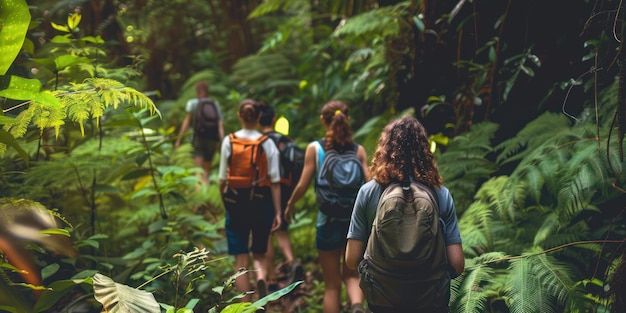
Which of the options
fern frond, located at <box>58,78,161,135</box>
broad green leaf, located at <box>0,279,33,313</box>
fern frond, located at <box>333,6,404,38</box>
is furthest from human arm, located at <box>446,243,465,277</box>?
fern frond, located at <box>333,6,404,38</box>

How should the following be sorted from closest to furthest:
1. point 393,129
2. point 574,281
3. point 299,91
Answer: point 393,129 → point 574,281 → point 299,91

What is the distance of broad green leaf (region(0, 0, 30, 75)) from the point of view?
2.68 metres

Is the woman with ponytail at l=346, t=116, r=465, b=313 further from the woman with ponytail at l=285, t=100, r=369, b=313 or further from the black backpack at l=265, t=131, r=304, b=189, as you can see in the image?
the black backpack at l=265, t=131, r=304, b=189

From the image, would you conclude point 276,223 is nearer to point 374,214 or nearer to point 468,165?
point 468,165

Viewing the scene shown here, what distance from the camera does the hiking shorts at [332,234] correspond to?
429cm

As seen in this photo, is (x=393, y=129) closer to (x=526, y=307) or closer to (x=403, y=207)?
(x=403, y=207)

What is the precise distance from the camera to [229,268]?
19.3 ft

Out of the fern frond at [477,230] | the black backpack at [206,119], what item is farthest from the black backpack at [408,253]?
the black backpack at [206,119]

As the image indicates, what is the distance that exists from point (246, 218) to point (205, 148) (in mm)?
4122

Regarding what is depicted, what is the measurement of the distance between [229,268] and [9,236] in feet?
11.4

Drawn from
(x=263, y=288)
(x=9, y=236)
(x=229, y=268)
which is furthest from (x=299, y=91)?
(x=9, y=236)

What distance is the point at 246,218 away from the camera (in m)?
5.00

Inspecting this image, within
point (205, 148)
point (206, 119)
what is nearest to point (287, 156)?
point (206, 119)

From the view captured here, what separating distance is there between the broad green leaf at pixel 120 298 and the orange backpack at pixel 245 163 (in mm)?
2235
